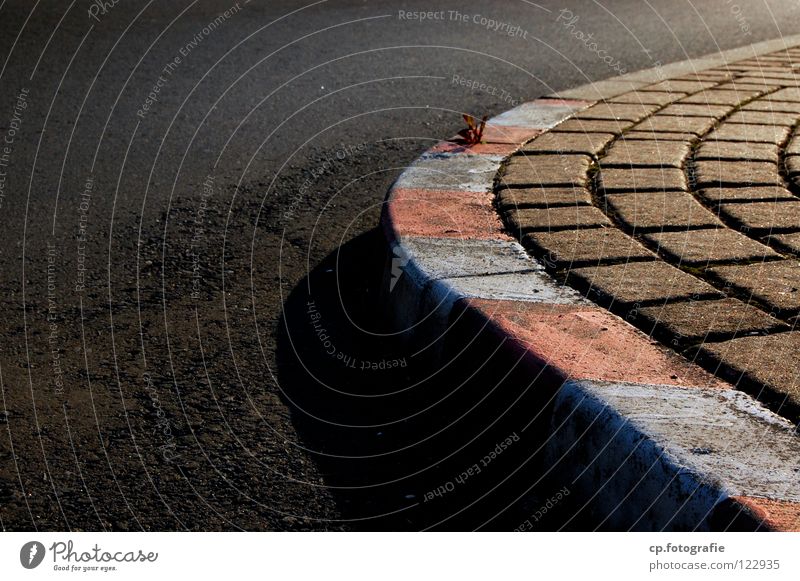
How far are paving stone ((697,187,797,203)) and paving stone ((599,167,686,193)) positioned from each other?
92mm

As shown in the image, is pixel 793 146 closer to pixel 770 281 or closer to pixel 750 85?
pixel 750 85

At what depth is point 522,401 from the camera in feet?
6.53

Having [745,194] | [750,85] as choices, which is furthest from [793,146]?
[750,85]

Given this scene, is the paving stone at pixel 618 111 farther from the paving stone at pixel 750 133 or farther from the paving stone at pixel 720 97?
the paving stone at pixel 750 133

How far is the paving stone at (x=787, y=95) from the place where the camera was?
13.7 feet

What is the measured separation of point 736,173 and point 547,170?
0.57 meters

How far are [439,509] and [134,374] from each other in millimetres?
751

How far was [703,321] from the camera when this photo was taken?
2145 millimetres

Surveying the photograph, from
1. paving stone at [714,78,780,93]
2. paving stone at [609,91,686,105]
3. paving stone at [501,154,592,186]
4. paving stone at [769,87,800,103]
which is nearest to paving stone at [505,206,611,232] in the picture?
paving stone at [501,154,592,186]

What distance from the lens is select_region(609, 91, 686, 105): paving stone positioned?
4156 millimetres

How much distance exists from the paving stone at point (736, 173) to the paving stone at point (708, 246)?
44 centimetres

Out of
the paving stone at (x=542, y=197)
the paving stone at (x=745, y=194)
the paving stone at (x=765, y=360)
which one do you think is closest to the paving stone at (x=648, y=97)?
the paving stone at (x=745, y=194)

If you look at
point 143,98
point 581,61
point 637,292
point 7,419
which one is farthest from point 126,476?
point 581,61
